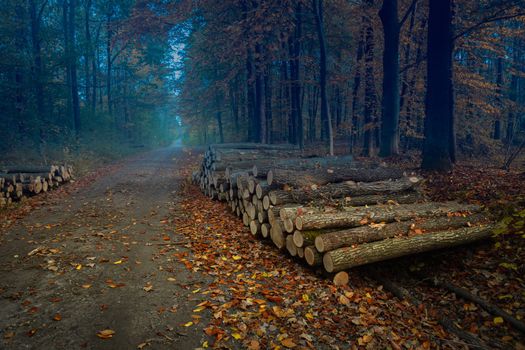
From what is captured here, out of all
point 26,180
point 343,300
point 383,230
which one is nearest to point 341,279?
point 343,300

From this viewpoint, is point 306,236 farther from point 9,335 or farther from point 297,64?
point 297,64

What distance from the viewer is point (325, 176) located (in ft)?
25.1

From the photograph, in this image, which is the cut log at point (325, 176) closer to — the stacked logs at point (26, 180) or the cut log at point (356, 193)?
the cut log at point (356, 193)

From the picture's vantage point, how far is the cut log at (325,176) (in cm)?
724

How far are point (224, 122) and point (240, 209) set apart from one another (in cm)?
3239

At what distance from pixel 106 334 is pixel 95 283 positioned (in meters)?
1.49

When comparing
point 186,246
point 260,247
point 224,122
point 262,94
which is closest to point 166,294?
point 186,246

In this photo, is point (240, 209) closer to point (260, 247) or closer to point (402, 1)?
point (260, 247)

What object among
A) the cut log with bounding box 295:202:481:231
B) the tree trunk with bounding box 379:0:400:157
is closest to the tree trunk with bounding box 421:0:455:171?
the tree trunk with bounding box 379:0:400:157

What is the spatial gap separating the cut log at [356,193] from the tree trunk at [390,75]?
6.61 metres

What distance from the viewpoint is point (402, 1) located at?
17.4 metres

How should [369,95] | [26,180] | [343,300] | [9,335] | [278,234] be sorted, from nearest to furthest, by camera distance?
[9,335], [343,300], [278,234], [26,180], [369,95]

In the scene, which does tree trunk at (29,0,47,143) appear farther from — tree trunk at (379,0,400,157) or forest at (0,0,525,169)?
tree trunk at (379,0,400,157)

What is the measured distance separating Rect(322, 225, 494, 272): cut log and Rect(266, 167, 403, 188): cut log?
95.3 inches
